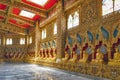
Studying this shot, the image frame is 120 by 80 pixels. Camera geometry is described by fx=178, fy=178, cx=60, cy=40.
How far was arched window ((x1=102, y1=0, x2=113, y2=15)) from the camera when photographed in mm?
8543

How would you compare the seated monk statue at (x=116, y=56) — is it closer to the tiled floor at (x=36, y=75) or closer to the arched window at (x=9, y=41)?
the tiled floor at (x=36, y=75)

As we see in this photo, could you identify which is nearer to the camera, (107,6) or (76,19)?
(107,6)

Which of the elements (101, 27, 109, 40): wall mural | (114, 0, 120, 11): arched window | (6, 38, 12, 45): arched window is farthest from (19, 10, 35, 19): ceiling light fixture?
(114, 0, 120, 11): arched window

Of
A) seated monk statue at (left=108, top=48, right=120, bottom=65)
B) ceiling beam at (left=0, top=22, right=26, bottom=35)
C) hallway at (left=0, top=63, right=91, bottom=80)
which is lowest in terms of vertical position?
hallway at (left=0, top=63, right=91, bottom=80)

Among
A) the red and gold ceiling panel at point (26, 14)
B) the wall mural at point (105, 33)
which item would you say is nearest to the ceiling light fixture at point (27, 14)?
the red and gold ceiling panel at point (26, 14)

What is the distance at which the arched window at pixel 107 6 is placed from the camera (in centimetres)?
854

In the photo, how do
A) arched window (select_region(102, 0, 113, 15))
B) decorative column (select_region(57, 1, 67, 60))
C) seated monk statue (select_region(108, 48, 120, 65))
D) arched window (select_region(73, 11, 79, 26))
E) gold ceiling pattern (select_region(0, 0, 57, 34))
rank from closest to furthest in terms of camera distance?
seated monk statue (select_region(108, 48, 120, 65)) < arched window (select_region(102, 0, 113, 15)) < arched window (select_region(73, 11, 79, 26)) < decorative column (select_region(57, 1, 67, 60)) < gold ceiling pattern (select_region(0, 0, 57, 34))

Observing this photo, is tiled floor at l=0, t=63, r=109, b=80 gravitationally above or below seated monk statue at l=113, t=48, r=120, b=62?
below

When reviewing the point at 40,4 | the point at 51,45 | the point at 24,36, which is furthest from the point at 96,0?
the point at 24,36

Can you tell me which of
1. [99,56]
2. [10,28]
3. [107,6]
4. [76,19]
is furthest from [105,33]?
[10,28]

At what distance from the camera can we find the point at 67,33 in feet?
42.5

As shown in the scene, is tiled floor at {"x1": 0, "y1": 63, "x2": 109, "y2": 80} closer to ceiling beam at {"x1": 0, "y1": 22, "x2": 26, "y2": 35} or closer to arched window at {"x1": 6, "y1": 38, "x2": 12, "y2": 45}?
ceiling beam at {"x1": 0, "y1": 22, "x2": 26, "y2": 35}

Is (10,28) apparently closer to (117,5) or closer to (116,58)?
(117,5)

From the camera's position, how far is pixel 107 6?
8.73 metres
